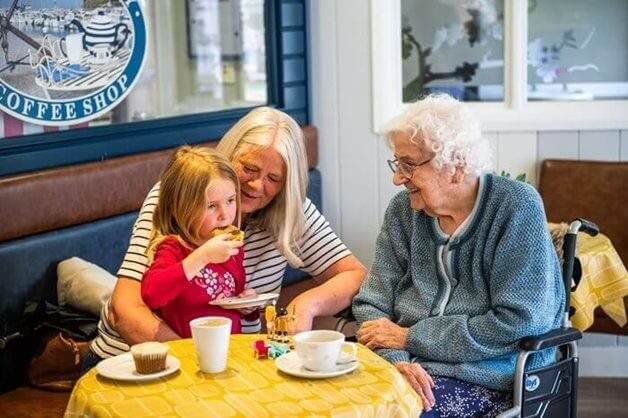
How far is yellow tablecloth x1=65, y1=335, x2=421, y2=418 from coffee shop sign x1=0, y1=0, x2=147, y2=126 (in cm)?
152

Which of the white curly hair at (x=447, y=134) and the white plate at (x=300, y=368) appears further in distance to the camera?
the white curly hair at (x=447, y=134)

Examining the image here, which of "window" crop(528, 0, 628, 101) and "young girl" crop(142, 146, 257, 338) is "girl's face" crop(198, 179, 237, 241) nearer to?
"young girl" crop(142, 146, 257, 338)

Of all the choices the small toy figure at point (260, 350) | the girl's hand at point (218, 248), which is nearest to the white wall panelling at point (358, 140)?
the girl's hand at point (218, 248)

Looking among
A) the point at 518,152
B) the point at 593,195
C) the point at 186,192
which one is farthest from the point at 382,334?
the point at 518,152

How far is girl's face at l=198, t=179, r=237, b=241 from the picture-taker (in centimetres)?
260

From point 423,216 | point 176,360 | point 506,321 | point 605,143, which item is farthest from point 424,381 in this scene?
point 605,143

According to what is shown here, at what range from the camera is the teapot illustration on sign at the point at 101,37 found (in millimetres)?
3730

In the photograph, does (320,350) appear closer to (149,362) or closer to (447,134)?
(149,362)

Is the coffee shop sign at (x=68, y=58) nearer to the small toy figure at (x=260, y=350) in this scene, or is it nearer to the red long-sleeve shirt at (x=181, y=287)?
the red long-sleeve shirt at (x=181, y=287)

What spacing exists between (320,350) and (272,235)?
2.65 ft

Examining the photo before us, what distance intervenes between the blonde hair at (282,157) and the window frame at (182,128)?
850mm

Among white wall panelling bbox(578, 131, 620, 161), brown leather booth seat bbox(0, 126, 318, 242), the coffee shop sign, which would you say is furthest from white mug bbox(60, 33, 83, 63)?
white wall panelling bbox(578, 131, 620, 161)

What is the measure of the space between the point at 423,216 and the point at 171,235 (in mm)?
702

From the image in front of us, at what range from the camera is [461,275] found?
2803 millimetres
